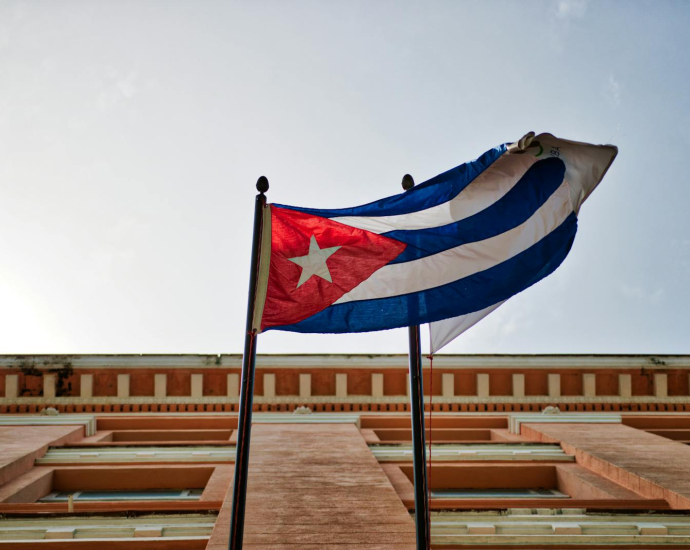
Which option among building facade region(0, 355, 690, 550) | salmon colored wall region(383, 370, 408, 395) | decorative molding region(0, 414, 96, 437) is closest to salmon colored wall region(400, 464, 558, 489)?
building facade region(0, 355, 690, 550)

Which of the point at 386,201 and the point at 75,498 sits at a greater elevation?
the point at 386,201

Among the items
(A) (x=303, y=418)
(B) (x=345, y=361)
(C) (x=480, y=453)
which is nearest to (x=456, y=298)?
(C) (x=480, y=453)

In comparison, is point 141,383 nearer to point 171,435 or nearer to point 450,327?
point 171,435

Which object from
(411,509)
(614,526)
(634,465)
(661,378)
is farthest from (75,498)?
(661,378)

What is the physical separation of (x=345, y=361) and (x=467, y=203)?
31.1 feet

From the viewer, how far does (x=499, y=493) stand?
32.1 ft

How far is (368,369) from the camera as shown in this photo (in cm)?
1529

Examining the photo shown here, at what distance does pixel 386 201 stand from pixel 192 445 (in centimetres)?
677

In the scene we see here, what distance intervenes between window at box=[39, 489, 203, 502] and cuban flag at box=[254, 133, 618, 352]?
16.1 feet

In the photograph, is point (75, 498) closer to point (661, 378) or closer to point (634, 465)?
point (634, 465)

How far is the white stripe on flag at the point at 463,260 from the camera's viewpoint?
6.12 meters

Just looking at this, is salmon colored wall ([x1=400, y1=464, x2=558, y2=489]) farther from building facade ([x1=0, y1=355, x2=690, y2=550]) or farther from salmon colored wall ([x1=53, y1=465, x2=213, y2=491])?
salmon colored wall ([x1=53, y1=465, x2=213, y2=491])

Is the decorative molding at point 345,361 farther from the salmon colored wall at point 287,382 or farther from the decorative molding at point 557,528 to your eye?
the decorative molding at point 557,528

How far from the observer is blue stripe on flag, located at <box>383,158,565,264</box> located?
20.5ft
